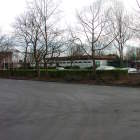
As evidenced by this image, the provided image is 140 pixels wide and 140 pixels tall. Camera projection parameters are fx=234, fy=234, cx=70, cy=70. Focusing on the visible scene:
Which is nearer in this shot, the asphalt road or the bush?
the asphalt road

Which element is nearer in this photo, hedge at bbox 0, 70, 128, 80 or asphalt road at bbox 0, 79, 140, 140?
asphalt road at bbox 0, 79, 140, 140

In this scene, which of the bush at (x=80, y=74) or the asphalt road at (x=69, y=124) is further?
the bush at (x=80, y=74)

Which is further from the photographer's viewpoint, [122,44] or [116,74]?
[122,44]

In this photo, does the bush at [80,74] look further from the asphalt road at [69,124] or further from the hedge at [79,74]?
the asphalt road at [69,124]

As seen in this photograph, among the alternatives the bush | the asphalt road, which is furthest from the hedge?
the asphalt road

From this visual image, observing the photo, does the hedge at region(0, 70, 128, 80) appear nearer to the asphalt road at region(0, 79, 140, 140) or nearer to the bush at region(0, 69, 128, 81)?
the bush at region(0, 69, 128, 81)

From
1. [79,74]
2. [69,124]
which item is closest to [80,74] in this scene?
[79,74]

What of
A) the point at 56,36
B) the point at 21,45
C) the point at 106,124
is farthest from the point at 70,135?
the point at 21,45

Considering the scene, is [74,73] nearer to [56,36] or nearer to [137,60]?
[56,36]

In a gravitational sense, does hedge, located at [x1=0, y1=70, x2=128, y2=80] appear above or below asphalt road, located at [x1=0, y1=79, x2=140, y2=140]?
above

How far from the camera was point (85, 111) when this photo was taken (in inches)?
341

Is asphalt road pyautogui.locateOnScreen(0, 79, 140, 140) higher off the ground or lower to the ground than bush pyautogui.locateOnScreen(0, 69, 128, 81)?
lower

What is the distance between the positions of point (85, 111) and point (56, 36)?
Answer: 87.2ft

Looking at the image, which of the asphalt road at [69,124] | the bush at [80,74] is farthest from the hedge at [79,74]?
the asphalt road at [69,124]
